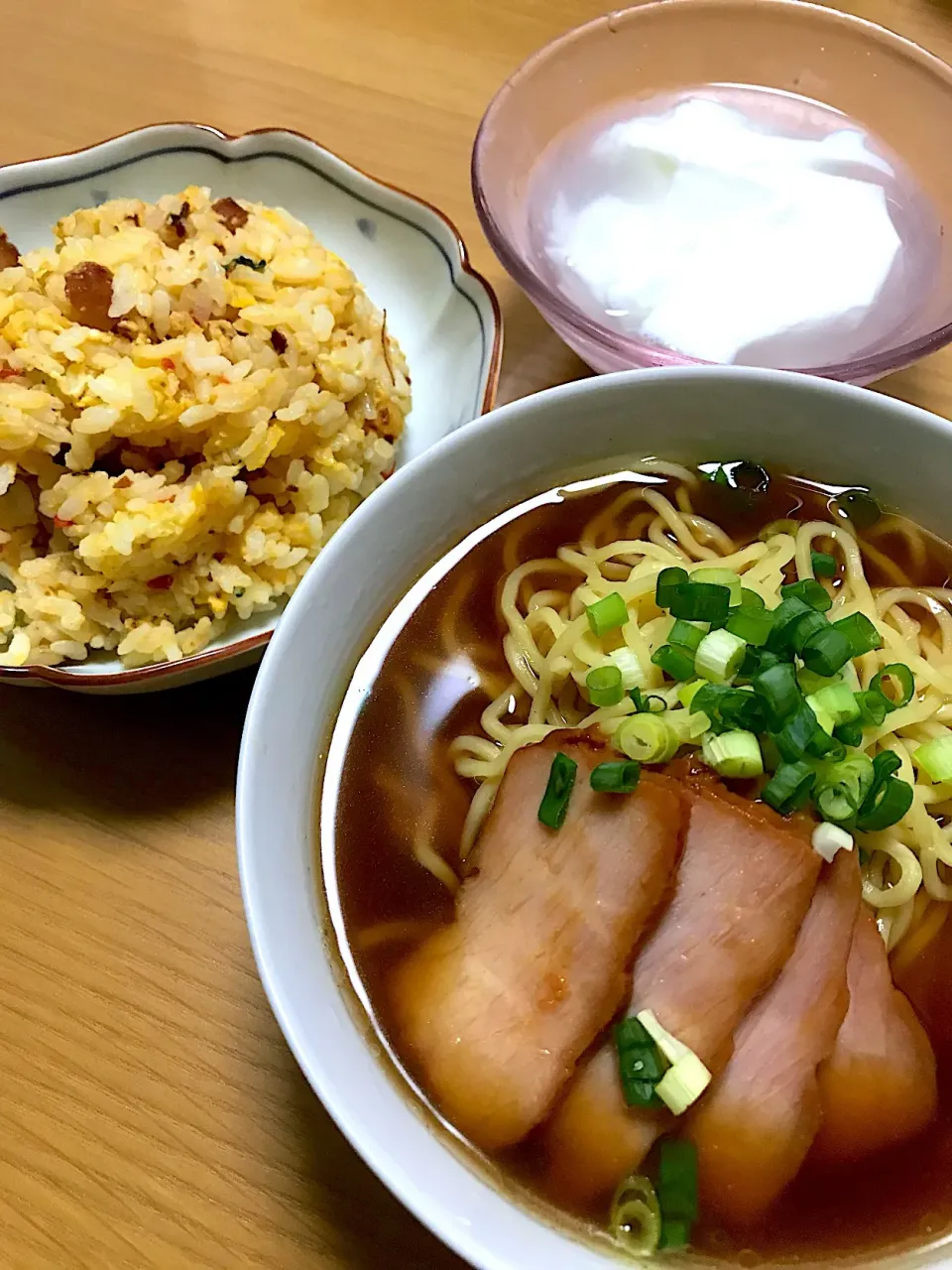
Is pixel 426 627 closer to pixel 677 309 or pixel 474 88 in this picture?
pixel 677 309

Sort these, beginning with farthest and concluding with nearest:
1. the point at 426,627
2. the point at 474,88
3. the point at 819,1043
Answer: the point at 474,88
the point at 426,627
the point at 819,1043

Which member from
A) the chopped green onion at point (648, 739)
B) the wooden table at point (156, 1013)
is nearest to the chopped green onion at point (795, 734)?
the chopped green onion at point (648, 739)

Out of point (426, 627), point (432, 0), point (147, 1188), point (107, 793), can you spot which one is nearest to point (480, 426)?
point (426, 627)

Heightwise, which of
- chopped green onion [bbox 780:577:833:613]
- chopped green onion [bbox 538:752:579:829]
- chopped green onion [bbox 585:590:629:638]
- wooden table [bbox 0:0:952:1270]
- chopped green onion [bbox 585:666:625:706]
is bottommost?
wooden table [bbox 0:0:952:1270]

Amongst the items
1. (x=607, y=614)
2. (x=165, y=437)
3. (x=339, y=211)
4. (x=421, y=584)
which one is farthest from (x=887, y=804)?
(x=339, y=211)

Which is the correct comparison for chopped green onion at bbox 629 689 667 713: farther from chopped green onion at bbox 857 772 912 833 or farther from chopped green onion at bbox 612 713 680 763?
chopped green onion at bbox 857 772 912 833

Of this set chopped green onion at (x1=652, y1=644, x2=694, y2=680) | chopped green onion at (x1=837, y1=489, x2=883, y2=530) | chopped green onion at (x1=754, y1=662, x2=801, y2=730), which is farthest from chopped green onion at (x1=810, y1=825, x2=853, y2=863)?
chopped green onion at (x1=837, y1=489, x2=883, y2=530)

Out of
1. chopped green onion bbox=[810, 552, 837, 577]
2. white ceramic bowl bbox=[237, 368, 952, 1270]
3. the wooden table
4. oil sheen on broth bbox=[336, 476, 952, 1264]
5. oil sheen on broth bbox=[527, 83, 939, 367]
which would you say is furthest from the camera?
oil sheen on broth bbox=[527, 83, 939, 367]

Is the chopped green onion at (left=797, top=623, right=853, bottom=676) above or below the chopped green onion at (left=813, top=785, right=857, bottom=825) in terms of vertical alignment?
above
